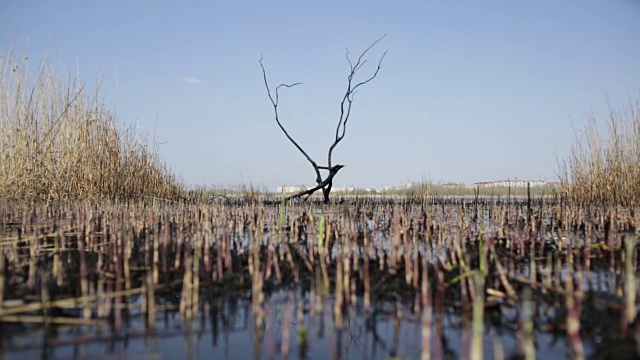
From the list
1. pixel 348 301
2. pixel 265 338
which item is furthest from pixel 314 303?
pixel 265 338

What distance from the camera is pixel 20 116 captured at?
859 centimetres

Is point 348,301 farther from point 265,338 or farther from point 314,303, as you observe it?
point 265,338

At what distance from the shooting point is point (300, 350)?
2.16m

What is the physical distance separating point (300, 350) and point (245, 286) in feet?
3.77

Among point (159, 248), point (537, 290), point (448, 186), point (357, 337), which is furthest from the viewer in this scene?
point (448, 186)

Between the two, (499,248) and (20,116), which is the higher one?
(20,116)

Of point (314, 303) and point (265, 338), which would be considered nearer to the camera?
point (265, 338)

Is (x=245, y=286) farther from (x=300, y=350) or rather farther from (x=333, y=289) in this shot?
(x=300, y=350)

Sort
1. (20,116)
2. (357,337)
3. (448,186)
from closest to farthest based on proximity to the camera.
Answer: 1. (357,337)
2. (20,116)
3. (448,186)

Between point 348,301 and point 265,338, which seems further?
point 348,301

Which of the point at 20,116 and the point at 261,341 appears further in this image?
the point at 20,116

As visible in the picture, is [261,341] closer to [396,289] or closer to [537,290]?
[396,289]

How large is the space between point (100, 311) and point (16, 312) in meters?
0.36

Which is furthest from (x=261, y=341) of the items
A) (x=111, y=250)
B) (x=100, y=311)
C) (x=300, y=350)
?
(x=111, y=250)
